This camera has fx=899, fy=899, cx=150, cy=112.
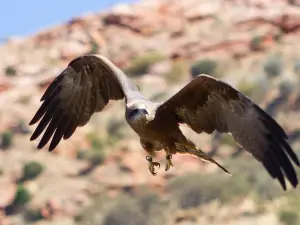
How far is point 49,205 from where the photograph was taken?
34969 millimetres

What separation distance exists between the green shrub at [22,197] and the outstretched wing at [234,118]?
82.3ft

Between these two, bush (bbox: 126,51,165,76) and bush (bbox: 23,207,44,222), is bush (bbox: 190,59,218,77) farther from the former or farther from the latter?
bush (bbox: 23,207,44,222)

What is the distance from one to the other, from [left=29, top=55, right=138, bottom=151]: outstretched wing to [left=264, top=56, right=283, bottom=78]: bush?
35911mm

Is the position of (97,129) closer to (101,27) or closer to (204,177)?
(204,177)

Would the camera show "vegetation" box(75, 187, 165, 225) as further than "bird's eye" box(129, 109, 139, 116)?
Yes

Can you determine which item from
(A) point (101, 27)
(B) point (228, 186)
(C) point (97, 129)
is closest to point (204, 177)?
(B) point (228, 186)

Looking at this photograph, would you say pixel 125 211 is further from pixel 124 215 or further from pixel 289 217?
pixel 289 217

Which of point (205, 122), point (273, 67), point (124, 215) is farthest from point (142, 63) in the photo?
point (205, 122)

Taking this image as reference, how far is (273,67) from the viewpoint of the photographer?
50.3 meters

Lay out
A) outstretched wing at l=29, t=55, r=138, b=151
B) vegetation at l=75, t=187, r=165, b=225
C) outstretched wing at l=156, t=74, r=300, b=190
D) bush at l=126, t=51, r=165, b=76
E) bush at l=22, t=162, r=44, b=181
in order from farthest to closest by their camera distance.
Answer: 1. bush at l=126, t=51, r=165, b=76
2. bush at l=22, t=162, r=44, b=181
3. vegetation at l=75, t=187, r=165, b=225
4. outstretched wing at l=29, t=55, r=138, b=151
5. outstretched wing at l=156, t=74, r=300, b=190

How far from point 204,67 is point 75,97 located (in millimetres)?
38820

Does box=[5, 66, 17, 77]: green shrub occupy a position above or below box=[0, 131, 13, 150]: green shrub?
below

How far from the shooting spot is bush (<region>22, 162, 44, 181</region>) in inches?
1586

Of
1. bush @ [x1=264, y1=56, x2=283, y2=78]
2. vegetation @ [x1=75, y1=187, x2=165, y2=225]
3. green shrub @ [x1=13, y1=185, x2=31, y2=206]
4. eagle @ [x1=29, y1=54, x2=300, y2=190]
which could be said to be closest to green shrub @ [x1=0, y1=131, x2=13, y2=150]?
green shrub @ [x1=13, y1=185, x2=31, y2=206]
